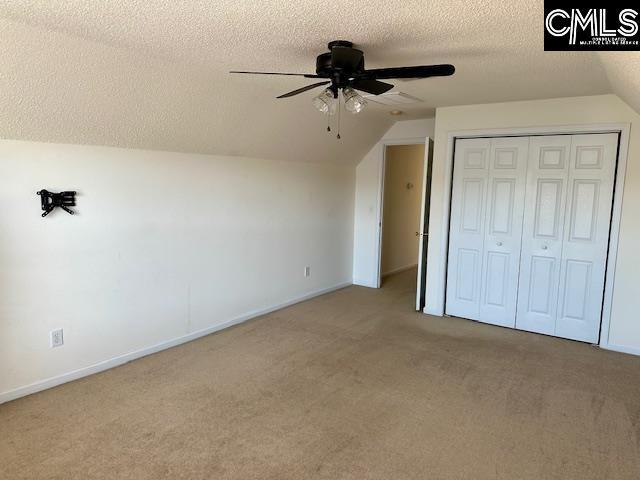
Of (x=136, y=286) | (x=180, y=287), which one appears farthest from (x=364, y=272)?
(x=136, y=286)

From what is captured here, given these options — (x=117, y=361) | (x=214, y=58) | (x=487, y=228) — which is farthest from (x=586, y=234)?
(x=117, y=361)

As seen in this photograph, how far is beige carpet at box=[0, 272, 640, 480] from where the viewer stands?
91.0 inches

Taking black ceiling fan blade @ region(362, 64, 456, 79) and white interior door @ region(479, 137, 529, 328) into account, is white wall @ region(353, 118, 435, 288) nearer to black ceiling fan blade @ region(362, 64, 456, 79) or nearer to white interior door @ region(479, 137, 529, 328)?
white interior door @ region(479, 137, 529, 328)

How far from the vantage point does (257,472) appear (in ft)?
7.37

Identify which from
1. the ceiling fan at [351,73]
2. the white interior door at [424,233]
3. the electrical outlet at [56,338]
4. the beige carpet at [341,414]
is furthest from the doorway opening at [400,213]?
the electrical outlet at [56,338]

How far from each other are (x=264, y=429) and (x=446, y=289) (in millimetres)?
2909

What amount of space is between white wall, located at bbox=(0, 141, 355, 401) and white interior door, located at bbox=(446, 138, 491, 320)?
5.75 feet

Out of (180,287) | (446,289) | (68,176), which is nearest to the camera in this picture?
(68,176)

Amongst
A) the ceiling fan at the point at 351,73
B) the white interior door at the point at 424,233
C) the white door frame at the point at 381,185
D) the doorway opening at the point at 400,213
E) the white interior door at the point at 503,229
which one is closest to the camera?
the ceiling fan at the point at 351,73

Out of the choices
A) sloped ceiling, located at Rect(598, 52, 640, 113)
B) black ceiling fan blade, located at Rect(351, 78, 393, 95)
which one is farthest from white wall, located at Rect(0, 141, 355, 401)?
sloped ceiling, located at Rect(598, 52, 640, 113)

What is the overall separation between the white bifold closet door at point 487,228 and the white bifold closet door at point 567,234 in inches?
4.8

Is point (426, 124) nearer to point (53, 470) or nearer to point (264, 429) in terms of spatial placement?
point (264, 429)

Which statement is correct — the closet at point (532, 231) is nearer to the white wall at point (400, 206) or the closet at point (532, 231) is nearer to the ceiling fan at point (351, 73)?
the white wall at point (400, 206)

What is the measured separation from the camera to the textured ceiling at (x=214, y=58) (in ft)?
6.96
